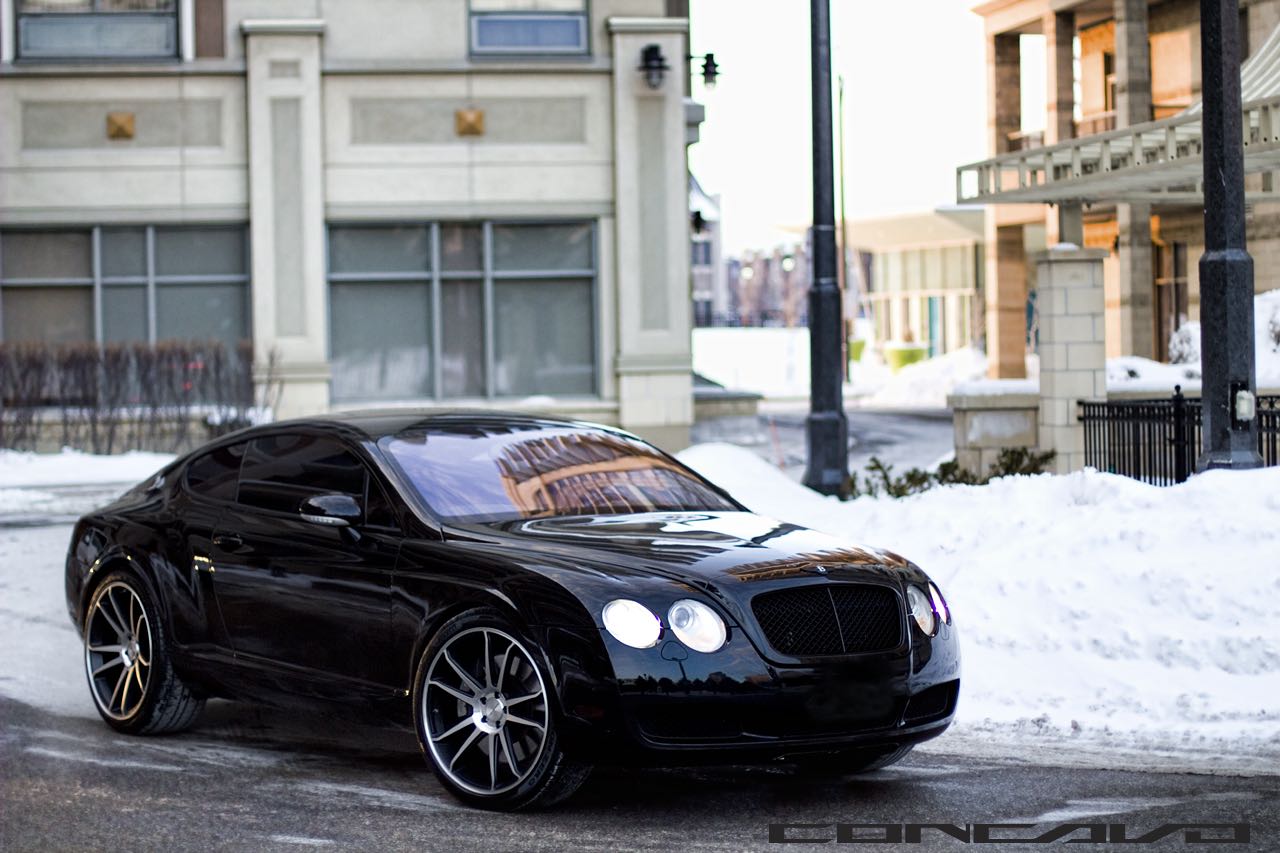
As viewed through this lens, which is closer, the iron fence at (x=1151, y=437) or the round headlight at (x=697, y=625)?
the round headlight at (x=697, y=625)

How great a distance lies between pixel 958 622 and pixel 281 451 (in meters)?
3.62

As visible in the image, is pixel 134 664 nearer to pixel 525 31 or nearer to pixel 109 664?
pixel 109 664

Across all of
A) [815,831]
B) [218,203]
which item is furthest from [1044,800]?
[218,203]

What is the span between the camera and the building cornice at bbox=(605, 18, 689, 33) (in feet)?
80.1

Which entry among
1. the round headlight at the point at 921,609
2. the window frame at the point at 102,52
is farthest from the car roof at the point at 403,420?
the window frame at the point at 102,52

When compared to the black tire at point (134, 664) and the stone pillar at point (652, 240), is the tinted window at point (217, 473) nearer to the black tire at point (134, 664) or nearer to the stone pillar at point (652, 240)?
the black tire at point (134, 664)

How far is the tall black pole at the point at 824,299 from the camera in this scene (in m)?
15.7

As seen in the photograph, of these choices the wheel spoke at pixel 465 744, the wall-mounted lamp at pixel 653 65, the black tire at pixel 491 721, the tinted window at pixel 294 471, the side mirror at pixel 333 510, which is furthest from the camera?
the wall-mounted lamp at pixel 653 65

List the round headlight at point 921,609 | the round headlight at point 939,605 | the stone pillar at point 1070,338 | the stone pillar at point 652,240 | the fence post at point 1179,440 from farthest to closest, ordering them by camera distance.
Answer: the stone pillar at point 652,240 < the stone pillar at point 1070,338 < the fence post at point 1179,440 < the round headlight at point 939,605 < the round headlight at point 921,609

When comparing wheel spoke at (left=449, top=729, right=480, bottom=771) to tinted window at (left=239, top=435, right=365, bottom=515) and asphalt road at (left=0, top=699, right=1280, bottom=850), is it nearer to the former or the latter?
asphalt road at (left=0, top=699, right=1280, bottom=850)

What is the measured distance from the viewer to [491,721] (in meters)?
6.70

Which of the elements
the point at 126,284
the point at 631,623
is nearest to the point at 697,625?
the point at 631,623

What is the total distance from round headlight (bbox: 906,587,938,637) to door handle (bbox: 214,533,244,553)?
114 inches

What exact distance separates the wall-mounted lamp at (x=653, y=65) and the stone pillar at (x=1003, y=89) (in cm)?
2259
